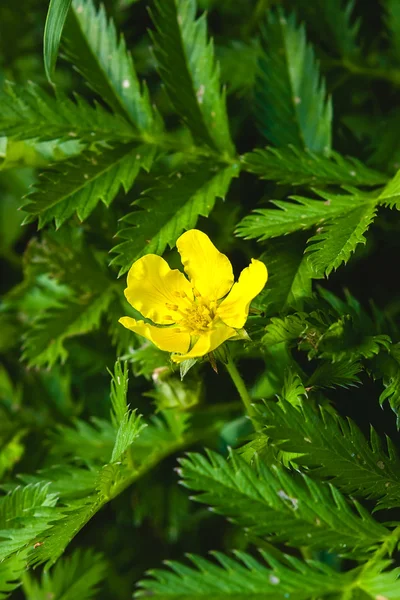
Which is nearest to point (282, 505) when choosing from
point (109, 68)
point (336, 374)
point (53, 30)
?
point (336, 374)

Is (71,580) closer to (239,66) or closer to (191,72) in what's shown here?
(191,72)

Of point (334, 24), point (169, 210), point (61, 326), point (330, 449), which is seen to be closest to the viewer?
point (330, 449)

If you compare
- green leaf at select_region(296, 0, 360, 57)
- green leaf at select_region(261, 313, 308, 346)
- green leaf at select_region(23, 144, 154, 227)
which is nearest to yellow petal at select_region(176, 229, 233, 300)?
green leaf at select_region(261, 313, 308, 346)

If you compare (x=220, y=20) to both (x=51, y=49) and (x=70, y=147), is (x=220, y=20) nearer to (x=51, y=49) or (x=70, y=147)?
(x=70, y=147)

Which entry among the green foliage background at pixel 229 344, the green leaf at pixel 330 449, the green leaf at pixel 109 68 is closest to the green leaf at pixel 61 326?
the green foliage background at pixel 229 344

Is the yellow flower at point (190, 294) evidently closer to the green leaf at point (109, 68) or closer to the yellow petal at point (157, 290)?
the yellow petal at point (157, 290)

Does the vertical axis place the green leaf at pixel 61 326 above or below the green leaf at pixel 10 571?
above

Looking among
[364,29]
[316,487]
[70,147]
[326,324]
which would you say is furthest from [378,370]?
[364,29]
